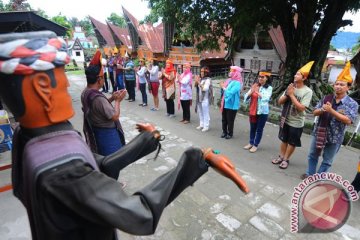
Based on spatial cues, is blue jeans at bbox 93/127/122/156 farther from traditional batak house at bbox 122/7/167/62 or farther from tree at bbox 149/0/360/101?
traditional batak house at bbox 122/7/167/62

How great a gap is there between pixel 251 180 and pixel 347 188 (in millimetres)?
1316

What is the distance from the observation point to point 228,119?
5.77 metres

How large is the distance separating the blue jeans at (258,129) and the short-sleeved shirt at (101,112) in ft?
10.0

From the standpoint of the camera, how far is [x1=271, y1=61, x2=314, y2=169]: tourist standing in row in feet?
12.7

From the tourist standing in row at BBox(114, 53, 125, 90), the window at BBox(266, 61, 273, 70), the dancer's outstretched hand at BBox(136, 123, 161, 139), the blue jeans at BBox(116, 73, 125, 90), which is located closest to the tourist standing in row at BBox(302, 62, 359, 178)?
the dancer's outstretched hand at BBox(136, 123, 161, 139)

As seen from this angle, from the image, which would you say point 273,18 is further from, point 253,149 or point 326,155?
point 326,155

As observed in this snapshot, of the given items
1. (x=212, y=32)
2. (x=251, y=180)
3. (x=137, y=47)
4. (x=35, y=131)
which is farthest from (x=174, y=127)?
(x=137, y=47)

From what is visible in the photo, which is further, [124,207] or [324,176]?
[324,176]

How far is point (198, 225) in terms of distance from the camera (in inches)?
118

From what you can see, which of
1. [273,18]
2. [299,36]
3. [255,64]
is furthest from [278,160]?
[255,64]

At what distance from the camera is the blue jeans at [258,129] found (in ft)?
16.1

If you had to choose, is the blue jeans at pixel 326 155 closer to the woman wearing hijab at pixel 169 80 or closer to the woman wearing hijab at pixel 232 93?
the woman wearing hijab at pixel 232 93

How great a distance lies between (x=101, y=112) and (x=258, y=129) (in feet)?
10.7

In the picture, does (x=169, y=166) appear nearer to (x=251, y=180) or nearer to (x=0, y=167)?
(x=251, y=180)
